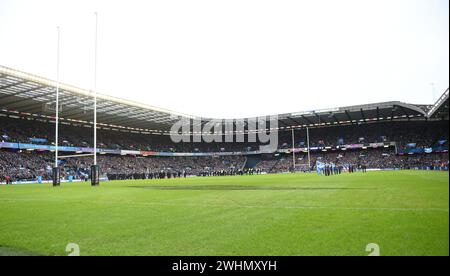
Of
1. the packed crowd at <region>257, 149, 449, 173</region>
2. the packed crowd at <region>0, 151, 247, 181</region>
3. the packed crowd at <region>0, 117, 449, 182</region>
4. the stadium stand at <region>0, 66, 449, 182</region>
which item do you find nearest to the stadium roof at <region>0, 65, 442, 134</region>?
the stadium stand at <region>0, 66, 449, 182</region>

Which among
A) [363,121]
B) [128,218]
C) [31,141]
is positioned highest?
[363,121]

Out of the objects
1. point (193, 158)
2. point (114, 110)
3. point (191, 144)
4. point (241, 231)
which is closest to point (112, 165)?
point (114, 110)

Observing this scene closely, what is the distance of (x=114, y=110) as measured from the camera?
2105 inches

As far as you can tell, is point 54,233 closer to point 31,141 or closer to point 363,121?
point 31,141

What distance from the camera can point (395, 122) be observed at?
65938 millimetres

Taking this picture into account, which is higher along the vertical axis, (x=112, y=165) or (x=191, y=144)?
(x=191, y=144)

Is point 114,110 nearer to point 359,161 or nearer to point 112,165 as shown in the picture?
point 112,165

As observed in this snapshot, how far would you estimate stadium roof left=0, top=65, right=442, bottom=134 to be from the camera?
37656mm

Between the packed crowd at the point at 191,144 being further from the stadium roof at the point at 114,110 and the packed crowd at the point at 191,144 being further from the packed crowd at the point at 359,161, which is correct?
the packed crowd at the point at 359,161

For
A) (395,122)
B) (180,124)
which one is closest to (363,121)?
(395,122)

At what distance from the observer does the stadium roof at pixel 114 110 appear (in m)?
37.7

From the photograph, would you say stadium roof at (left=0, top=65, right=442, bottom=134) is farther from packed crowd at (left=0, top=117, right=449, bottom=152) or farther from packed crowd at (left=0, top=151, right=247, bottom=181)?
packed crowd at (left=0, top=151, right=247, bottom=181)

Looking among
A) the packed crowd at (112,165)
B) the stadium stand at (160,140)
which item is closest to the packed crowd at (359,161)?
the stadium stand at (160,140)
